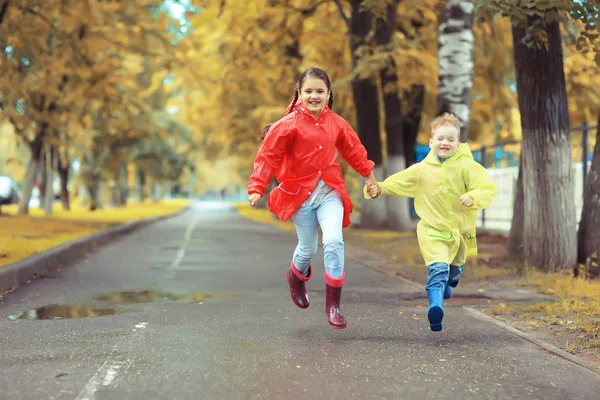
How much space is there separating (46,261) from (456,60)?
24.5 ft

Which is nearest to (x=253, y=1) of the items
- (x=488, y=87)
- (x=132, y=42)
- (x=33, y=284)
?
(x=132, y=42)

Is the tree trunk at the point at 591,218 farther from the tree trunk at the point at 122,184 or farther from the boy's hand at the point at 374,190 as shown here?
the tree trunk at the point at 122,184

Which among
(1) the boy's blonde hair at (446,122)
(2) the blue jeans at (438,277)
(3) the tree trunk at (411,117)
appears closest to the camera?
(2) the blue jeans at (438,277)

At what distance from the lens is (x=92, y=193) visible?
1606 inches

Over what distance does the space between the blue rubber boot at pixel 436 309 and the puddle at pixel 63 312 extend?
10.2ft

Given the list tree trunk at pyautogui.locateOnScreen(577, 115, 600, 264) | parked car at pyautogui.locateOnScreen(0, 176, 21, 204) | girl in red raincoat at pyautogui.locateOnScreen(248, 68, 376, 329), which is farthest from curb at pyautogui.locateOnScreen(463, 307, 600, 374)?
parked car at pyautogui.locateOnScreen(0, 176, 21, 204)

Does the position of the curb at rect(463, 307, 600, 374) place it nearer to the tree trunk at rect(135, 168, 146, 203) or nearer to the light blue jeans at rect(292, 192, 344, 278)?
the light blue jeans at rect(292, 192, 344, 278)

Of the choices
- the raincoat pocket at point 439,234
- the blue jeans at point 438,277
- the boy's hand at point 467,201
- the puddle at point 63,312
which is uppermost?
the boy's hand at point 467,201

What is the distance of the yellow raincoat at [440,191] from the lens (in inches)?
251

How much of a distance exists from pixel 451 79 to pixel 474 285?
16.3 feet

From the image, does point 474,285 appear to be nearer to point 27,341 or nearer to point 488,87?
point 27,341

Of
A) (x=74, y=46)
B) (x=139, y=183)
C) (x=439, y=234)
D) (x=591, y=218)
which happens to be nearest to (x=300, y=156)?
(x=439, y=234)

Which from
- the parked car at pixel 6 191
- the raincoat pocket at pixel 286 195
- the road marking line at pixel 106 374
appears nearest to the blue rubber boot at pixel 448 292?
the raincoat pocket at pixel 286 195

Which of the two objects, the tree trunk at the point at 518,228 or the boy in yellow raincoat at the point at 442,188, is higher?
the boy in yellow raincoat at the point at 442,188
